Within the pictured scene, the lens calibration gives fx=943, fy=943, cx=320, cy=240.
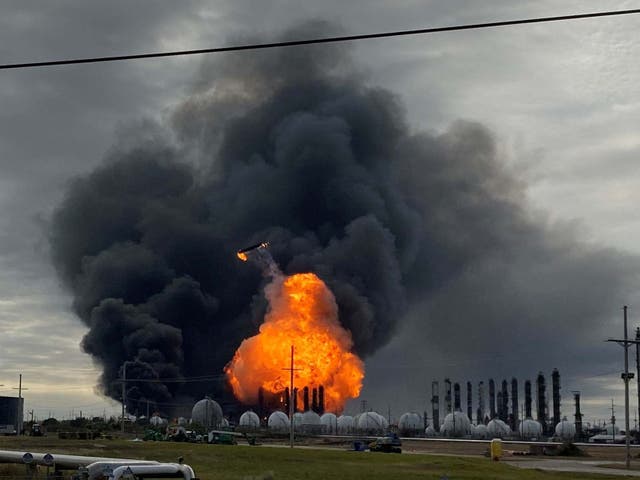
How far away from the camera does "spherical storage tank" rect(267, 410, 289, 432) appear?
18582cm

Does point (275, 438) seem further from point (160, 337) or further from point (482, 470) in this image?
point (482, 470)

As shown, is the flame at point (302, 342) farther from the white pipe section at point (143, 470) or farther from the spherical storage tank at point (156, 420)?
the white pipe section at point (143, 470)

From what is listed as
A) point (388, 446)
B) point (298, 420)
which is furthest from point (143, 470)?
point (298, 420)

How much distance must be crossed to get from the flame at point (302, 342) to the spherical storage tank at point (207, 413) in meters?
9.78

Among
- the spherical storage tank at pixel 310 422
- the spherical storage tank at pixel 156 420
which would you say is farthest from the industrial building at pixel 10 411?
the spherical storage tank at pixel 310 422

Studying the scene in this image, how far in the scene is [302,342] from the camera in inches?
6831

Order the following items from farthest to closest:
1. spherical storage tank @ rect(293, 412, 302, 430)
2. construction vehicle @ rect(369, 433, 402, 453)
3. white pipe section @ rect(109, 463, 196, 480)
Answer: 1. spherical storage tank @ rect(293, 412, 302, 430)
2. construction vehicle @ rect(369, 433, 402, 453)
3. white pipe section @ rect(109, 463, 196, 480)

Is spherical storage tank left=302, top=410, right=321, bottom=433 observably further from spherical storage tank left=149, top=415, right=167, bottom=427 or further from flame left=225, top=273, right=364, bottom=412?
spherical storage tank left=149, top=415, right=167, bottom=427

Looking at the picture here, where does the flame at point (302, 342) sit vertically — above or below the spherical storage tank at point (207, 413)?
above

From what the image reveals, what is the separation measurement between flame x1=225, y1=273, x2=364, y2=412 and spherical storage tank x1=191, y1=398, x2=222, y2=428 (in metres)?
9.78

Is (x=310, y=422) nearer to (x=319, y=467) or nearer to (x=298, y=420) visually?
(x=298, y=420)

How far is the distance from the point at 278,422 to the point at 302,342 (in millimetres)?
24283

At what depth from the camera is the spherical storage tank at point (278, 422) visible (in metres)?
186

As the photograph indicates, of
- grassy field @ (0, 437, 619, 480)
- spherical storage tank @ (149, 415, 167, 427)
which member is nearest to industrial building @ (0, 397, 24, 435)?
spherical storage tank @ (149, 415, 167, 427)
